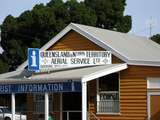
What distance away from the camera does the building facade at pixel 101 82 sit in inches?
990

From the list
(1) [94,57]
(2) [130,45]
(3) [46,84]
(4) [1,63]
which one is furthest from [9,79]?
(4) [1,63]

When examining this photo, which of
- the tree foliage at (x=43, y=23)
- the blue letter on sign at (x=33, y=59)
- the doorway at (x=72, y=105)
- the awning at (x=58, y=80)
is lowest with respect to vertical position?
the doorway at (x=72, y=105)

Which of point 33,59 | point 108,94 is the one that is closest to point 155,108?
point 108,94

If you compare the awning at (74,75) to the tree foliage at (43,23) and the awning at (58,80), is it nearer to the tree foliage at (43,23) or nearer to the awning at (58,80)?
the awning at (58,80)

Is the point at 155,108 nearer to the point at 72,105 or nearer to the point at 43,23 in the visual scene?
the point at 72,105

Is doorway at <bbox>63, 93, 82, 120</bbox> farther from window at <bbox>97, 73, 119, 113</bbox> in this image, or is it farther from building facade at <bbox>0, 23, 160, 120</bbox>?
window at <bbox>97, 73, 119, 113</bbox>

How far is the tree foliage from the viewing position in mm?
50562

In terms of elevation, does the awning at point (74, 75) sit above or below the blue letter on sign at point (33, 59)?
below

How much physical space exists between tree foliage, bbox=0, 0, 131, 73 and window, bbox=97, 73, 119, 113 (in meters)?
23.1

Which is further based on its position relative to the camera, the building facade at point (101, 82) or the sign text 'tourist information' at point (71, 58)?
the sign text 'tourist information' at point (71, 58)

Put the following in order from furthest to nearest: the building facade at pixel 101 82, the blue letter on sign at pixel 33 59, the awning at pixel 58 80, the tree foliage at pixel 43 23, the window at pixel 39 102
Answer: the tree foliage at pixel 43 23 < the window at pixel 39 102 < the blue letter on sign at pixel 33 59 < the building facade at pixel 101 82 < the awning at pixel 58 80

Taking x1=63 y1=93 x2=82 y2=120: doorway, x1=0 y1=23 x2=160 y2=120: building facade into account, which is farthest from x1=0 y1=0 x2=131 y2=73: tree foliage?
x1=63 y1=93 x2=82 y2=120: doorway

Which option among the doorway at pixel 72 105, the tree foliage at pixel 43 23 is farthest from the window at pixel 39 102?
the tree foliage at pixel 43 23

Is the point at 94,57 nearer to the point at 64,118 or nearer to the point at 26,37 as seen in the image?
the point at 64,118
